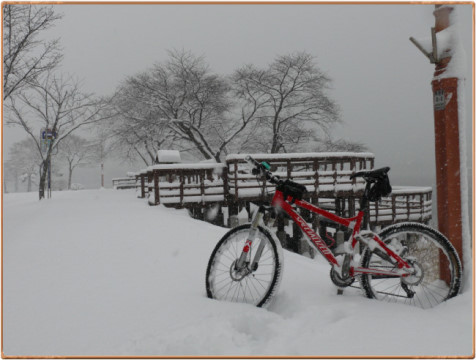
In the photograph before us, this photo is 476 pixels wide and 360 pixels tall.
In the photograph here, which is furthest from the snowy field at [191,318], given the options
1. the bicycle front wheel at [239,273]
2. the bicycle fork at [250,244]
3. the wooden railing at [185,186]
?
the wooden railing at [185,186]

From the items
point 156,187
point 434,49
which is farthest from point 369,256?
point 156,187

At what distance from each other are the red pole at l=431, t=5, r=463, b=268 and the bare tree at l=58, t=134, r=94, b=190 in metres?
42.2

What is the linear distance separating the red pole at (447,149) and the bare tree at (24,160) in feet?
161

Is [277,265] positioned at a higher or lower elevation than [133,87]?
lower

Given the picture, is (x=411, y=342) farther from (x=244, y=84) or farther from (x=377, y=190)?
(x=244, y=84)

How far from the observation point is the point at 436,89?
9.13ft

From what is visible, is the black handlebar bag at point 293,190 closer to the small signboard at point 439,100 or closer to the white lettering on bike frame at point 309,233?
the white lettering on bike frame at point 309,233

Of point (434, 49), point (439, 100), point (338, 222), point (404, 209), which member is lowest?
point (404, 209)

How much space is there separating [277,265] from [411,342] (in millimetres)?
943

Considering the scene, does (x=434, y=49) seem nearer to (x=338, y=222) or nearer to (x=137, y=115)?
(x=338, y=222)

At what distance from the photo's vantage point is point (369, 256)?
250cm

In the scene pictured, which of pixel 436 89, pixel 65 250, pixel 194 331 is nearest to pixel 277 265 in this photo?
pixel 194 331

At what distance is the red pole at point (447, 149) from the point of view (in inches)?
106

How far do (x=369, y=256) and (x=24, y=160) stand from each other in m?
52.3
